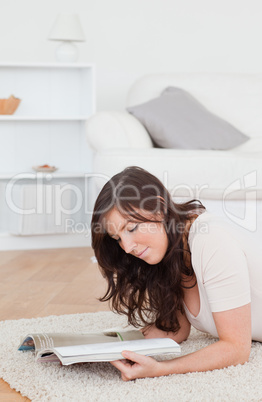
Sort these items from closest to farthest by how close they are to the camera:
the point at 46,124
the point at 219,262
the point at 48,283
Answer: the point at 219,262, the point at 48,283, the point at 46,124

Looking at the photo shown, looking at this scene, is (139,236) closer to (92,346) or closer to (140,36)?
(92,346)

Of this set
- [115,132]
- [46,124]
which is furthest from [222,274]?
[46,124]

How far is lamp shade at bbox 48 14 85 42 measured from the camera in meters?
3.73

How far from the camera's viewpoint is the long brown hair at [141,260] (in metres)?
1.51

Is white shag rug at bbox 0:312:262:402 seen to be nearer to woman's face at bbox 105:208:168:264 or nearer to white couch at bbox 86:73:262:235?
woman's face at bbox 105:208:168:264

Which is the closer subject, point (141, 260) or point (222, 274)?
point (222, 274)

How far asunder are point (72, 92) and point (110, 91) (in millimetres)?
355

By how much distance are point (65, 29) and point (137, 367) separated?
2707 millimetres

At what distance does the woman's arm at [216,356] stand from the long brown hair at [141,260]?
18cm

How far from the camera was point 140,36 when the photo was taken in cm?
436

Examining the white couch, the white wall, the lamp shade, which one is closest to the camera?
the white couch

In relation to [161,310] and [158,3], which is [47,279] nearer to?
[161,310]

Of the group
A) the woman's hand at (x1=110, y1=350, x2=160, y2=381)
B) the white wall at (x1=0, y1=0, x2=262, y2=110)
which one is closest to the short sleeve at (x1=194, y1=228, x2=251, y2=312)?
the woman's hand at (x1=110, y1=350, x2=160, y2=381)

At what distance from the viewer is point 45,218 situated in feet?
12.2
